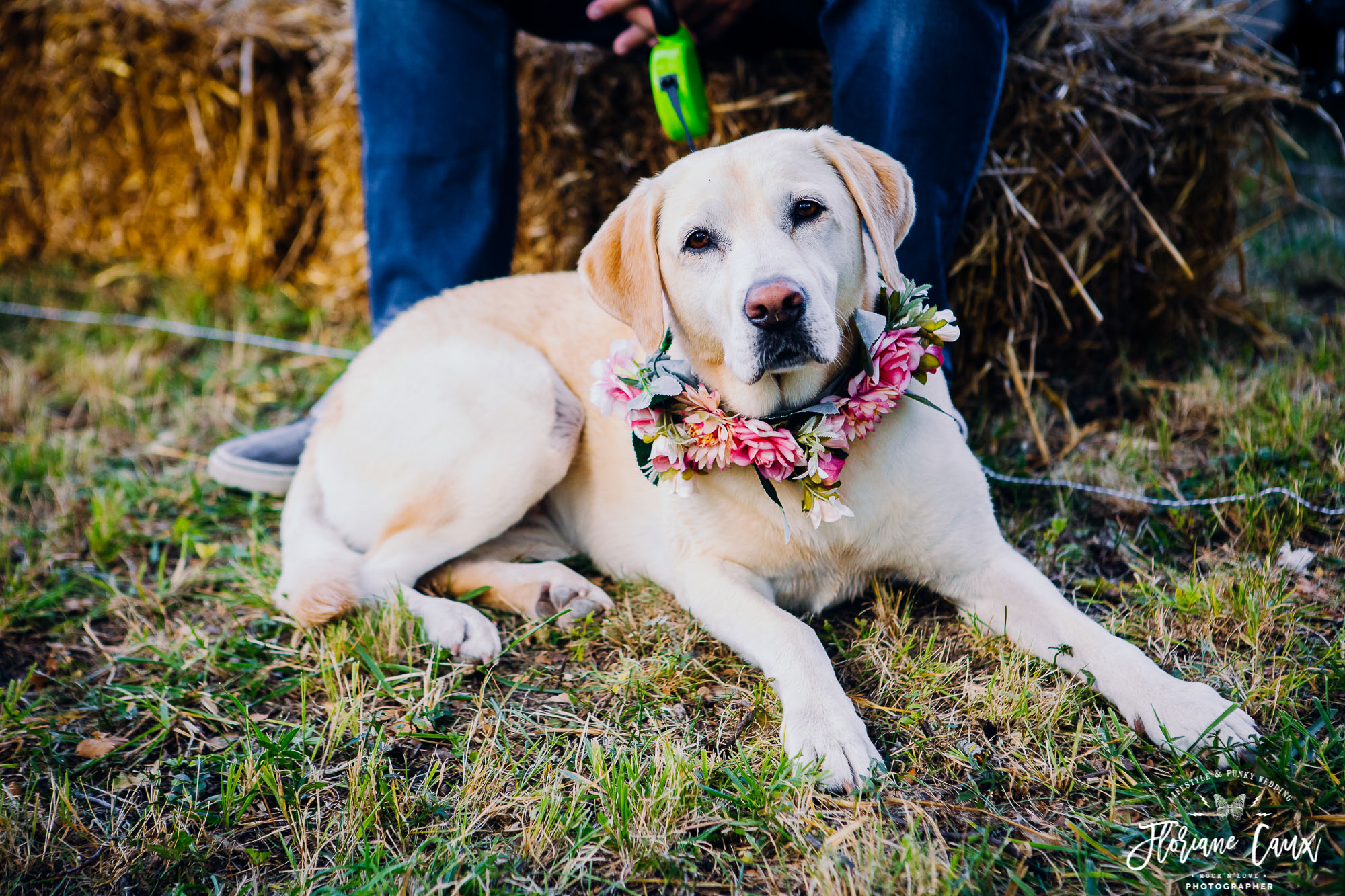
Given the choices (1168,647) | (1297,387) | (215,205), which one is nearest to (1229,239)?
(1297,387)

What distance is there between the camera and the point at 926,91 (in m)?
2.40

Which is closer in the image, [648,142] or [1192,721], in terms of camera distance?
[1192,721]

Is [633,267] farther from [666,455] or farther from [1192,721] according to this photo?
[1192,721]

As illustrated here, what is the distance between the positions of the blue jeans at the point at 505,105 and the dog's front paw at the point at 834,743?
1.35m

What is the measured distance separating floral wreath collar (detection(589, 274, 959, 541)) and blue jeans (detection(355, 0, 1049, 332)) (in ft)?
2.00

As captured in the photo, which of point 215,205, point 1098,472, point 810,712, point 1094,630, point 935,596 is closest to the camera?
point 810,712

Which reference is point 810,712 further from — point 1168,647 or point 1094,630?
point 1168,647

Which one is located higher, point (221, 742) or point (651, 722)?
point (651, 722)

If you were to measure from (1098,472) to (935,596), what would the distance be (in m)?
0.85

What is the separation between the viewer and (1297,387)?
9.70 ft

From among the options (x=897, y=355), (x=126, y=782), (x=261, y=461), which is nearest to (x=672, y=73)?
(x=897, y=355)

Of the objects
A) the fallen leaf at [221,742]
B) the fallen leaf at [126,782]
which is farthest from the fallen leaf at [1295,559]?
the fallen leaf at [126,782]

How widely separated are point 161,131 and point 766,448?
5.12 metres

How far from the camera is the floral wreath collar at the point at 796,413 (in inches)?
75.5
